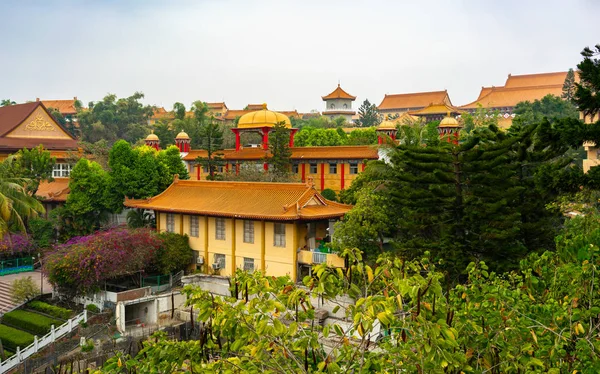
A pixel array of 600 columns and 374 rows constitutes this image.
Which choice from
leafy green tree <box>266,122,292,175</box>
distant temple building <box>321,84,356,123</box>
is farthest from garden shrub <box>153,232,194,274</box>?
distant temple building <box>321,84,356,123</box>

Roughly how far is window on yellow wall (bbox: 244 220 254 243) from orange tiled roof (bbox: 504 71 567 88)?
69159mm

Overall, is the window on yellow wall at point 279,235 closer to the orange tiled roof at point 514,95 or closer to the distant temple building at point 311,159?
the distant temple building at point 311,159

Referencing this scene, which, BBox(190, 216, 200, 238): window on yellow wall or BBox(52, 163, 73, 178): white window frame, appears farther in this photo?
BBox(52, 163, 73, 178): white window frame

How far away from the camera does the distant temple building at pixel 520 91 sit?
8000 centimetres

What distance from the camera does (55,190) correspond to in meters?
33.2

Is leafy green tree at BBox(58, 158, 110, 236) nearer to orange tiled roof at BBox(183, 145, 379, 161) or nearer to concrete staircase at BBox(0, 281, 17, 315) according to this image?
concrete staircase at BBox(0, 281, 17, 315)

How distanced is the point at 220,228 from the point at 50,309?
6832 mm

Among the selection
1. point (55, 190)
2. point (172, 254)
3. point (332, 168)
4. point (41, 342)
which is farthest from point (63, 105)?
point (41, 342)

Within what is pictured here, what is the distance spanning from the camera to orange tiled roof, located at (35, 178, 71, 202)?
3178 centimetres

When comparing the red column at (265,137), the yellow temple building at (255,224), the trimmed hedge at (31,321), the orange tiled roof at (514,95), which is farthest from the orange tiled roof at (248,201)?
the orange tiled roof at (514,95)

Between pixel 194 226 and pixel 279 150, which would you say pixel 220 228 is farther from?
pixel 279 150

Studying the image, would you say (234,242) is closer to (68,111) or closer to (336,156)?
(336,156)

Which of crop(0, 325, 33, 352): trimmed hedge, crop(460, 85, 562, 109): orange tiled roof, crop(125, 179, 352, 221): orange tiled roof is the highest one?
crop(460, 85, 562, 109): orange tiled roof

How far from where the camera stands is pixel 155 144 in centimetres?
4466
